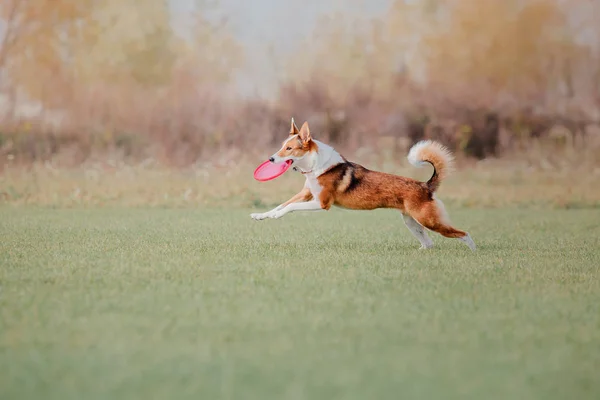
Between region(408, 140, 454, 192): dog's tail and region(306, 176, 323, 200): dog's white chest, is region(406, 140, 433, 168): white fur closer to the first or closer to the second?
region(408, 140, 454, 192): dog's tail

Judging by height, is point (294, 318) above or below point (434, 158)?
below

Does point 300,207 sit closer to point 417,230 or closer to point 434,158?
point 417,230

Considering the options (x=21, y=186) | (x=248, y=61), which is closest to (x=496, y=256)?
(x=21, y=186)

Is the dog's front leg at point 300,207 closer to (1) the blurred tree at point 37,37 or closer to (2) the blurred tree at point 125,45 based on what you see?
(2) the blurred tree at point 125,45

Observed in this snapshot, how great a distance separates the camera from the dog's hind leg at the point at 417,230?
7.64 m

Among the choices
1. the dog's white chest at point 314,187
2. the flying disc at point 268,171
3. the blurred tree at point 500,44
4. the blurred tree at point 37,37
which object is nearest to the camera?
the dog's white chest at point 314,187

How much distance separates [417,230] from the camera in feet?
25.2

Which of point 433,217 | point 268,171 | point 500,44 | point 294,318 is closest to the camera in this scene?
point 294,318

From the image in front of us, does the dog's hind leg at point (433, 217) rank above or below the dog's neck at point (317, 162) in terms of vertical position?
below

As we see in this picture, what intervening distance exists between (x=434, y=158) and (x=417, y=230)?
680 millimetres

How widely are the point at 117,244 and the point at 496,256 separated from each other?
3225mm

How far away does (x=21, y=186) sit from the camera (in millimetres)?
13461

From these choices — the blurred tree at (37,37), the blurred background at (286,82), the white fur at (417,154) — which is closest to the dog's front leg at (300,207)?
the white fur at (417,154)

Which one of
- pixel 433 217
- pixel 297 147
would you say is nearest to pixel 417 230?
pixel 433 217
